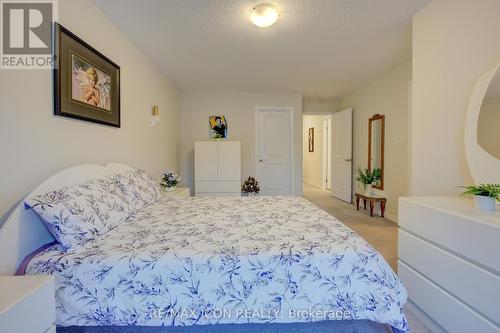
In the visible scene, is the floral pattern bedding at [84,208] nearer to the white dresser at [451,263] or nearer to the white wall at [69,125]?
the white wall at [69,125]

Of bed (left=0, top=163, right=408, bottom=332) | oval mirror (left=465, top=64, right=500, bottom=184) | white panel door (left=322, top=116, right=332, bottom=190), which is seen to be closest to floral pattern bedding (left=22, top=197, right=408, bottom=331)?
bed (left=0, top=163, right=408, bottom=332)

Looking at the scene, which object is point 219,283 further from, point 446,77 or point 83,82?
point 446,77

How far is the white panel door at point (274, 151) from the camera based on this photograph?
17.4ft

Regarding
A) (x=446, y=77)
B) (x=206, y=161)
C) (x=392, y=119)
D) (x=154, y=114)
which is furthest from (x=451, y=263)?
(x=206, y=161)

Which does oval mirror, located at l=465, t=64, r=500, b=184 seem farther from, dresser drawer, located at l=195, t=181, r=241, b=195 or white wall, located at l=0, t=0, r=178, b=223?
dresser drawer, located at l=195, t=181, r=241, b=195

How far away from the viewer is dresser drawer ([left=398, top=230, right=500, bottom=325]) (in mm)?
1206

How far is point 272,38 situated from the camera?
2.77m

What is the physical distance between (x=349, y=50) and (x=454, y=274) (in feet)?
8.72

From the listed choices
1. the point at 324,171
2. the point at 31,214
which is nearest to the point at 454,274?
the point at 31,214

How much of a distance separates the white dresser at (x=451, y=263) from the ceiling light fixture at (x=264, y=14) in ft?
6.08

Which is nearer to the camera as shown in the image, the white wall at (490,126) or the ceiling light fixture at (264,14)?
the white wall at (490,126)

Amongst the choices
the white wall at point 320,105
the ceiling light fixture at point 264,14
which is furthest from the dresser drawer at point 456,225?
the white wall at point 320,105

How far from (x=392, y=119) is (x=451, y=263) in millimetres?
3039

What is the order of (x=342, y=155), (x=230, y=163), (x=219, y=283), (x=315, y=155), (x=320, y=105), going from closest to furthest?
(x=219, y=283) < (x=230, y=163) < (x=342, y=155) < (x=320, y=105) < (x=315, y=155)
